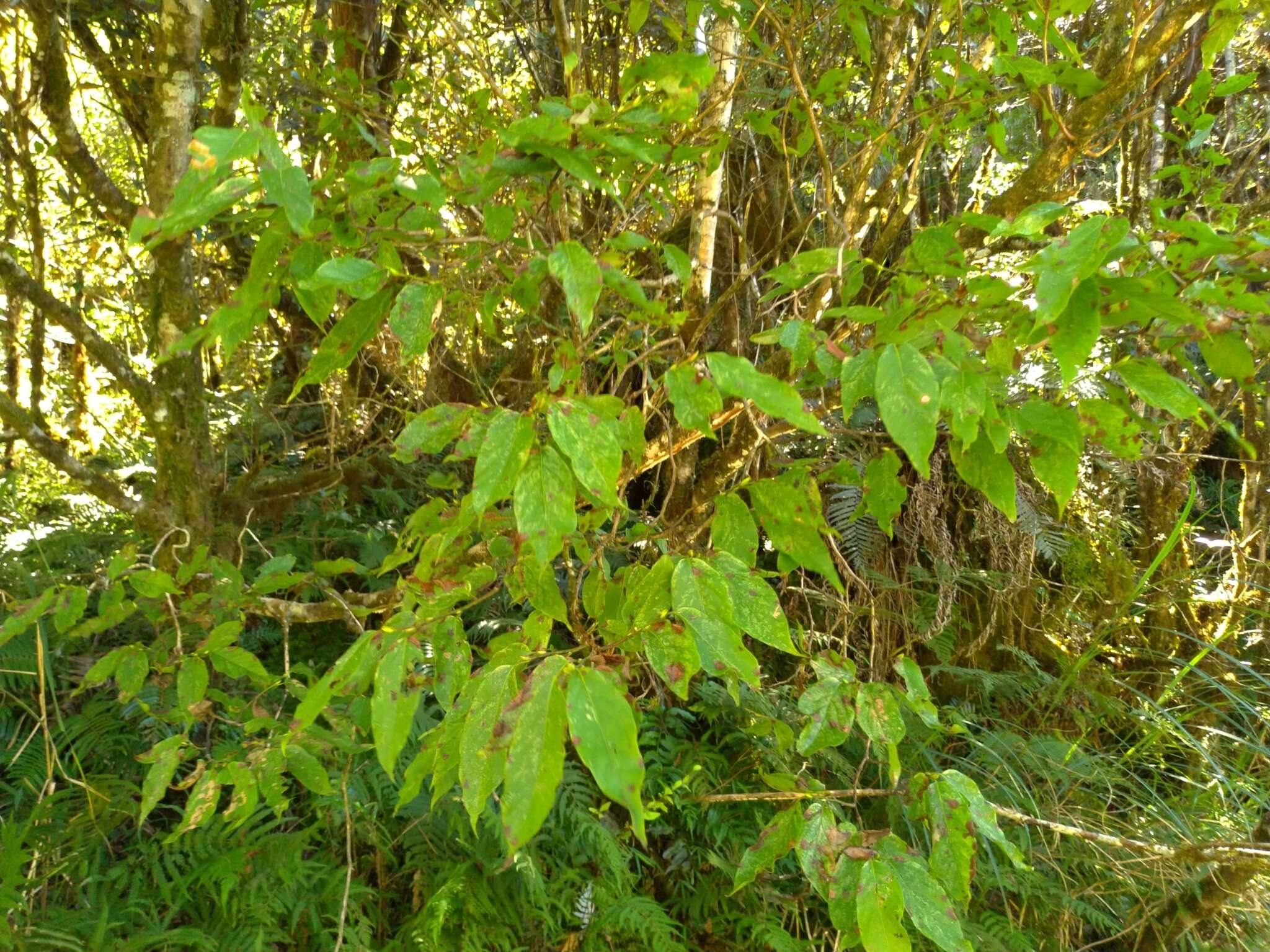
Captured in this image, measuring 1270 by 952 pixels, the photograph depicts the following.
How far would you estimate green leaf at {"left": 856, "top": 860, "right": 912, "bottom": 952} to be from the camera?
89 cm

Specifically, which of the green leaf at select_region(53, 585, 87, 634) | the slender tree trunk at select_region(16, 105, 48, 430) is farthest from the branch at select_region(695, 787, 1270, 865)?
the slender tree trunk at select_region(16, 105, 48, 430)

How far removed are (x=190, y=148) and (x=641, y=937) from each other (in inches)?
76.9

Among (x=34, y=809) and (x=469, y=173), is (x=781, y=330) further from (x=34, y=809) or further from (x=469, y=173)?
(x=34, y=809)

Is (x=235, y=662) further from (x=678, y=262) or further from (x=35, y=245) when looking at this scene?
(x=35, y=245)

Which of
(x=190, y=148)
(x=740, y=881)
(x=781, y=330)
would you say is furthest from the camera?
(x=740, y=881)

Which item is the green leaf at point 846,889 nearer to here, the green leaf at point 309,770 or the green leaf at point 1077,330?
the green leaf at point 1077,330

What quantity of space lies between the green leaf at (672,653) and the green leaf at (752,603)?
0.06 m

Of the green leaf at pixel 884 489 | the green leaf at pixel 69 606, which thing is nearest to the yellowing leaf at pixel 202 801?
the green leaf at pixel 69 606

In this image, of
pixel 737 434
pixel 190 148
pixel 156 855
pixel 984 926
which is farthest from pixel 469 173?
pixel 984 926

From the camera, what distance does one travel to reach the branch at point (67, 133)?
6.38ft

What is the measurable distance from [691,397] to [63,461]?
5.41 ft

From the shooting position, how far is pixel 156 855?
5.94ft

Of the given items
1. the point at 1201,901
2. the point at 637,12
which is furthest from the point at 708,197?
the point at 1201,901

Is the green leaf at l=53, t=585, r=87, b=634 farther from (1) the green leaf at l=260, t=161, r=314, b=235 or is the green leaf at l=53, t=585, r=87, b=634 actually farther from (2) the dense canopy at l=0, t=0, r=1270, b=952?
(1) the green leaf at l=260, t=161, r=314, b=235
